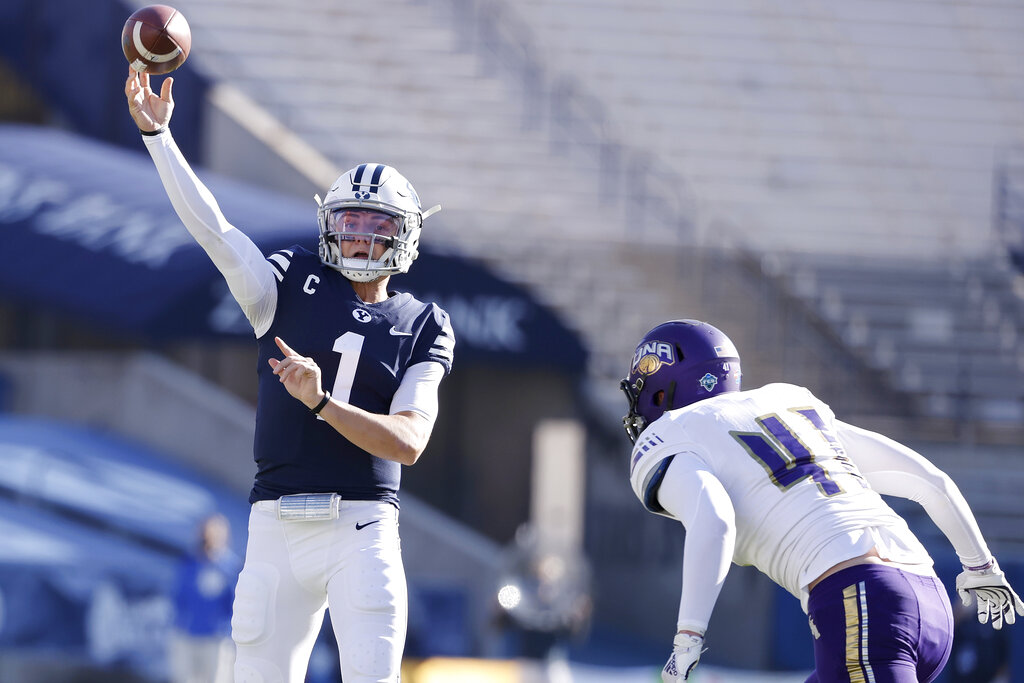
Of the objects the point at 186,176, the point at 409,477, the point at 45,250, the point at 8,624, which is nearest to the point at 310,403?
the point at 186,176

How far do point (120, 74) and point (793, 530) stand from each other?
1195cm

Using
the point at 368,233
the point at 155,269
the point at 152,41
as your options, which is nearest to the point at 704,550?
the point at 368,233

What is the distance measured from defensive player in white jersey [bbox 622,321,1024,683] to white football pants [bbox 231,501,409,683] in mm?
809

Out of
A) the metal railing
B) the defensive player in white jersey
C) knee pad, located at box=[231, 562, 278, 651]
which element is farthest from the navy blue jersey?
the metal railing

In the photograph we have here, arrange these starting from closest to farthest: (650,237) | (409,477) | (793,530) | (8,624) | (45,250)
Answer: (793,530), (8,624), (45,250), (409,477), (650,237)

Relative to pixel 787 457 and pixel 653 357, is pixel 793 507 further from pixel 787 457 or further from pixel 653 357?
pixel 653 357

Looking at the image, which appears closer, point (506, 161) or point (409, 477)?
point (409, 477)

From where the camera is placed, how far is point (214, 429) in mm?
12562

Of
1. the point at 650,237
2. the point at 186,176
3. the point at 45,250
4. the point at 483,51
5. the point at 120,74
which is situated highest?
the point at 483,51

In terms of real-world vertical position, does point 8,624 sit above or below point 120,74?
below

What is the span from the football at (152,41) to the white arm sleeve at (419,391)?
1155 millimetres

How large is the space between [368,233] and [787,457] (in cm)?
142

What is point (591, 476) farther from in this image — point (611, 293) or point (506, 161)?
point (506, 161)

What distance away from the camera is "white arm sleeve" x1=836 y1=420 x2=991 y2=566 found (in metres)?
4.33
